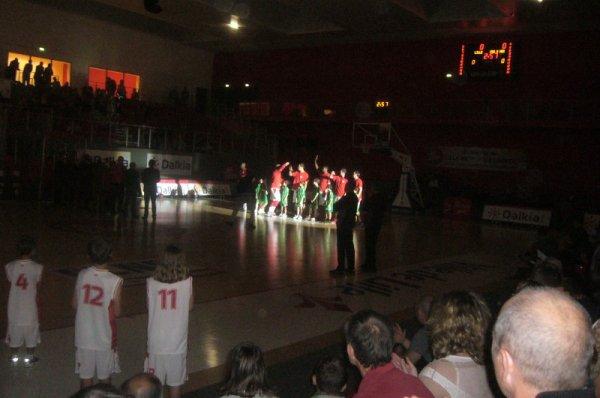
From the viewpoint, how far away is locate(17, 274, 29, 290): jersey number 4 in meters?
5.68

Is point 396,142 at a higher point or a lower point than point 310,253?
higher

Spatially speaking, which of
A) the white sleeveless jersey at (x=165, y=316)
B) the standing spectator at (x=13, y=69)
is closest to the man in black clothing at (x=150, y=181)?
the standing spectator at (x=13, y=69)

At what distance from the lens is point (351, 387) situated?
3992mm

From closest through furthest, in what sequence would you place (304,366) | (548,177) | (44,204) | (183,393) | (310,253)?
(183,393), (304,366), (310,253), (44,204), (548,177)

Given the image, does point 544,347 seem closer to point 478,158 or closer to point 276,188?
point 276,188

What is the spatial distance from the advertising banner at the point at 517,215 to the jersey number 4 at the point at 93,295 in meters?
22.8

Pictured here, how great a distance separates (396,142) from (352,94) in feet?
13.5

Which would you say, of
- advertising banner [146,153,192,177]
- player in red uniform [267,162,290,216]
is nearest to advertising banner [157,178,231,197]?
advertising banner [146,153,192,177]

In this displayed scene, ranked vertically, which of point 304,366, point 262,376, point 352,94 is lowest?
point 304,366

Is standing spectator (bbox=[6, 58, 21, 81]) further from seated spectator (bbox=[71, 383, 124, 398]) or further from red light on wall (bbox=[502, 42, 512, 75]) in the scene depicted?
seated spectator (bbox=[71, 383, 124, 398])

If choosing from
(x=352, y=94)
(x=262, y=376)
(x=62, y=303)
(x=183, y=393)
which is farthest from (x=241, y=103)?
(x=262, y=376)

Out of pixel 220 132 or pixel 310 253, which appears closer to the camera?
pixel 310 253

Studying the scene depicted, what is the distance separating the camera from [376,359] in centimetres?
279

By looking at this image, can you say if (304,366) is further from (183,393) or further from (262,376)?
(262,376)
